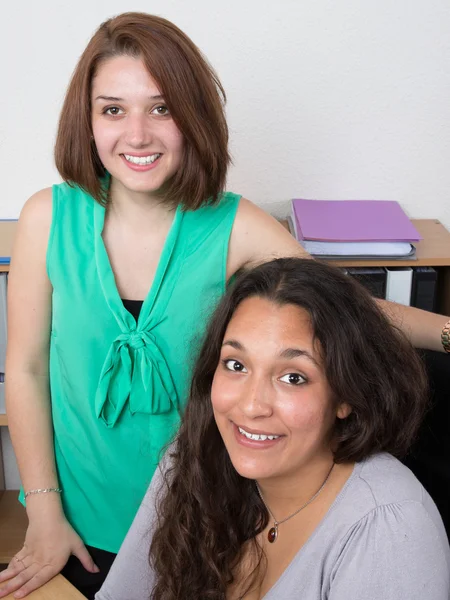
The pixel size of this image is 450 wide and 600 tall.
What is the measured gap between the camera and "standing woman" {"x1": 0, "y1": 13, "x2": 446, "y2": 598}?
1.45 meters

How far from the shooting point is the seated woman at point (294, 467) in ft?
3.76

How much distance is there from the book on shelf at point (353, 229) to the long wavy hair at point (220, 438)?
672 mm

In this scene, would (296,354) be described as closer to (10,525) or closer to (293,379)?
(293,379)

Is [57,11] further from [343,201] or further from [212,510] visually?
[212,510]

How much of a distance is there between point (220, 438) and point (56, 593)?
360 millimetres

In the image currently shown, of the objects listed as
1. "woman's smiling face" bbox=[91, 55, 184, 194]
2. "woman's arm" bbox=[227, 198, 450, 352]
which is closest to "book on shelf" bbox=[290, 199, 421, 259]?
"woman's arm" bbox=[227, 198, 450, 352]

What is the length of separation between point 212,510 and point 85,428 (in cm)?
38

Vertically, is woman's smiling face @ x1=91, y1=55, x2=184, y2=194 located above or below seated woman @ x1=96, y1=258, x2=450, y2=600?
above

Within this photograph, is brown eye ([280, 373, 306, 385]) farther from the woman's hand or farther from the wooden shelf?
the wooden shelf

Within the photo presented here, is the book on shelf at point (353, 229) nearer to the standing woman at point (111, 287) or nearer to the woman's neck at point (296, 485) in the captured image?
the standing woman at point (111, 287)

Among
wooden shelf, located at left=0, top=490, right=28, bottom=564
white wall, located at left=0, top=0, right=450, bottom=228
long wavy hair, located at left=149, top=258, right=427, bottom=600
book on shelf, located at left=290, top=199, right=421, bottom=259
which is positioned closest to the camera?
long wavy hair, located at left=149, top=258, right=427, bottom=600

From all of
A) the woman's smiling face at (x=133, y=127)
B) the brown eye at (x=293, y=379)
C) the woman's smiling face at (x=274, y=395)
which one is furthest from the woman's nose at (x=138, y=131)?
the brown eye at (x=293, y=379)

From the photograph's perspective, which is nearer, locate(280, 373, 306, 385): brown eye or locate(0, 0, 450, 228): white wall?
locate(280, 373, 306, 385): brown eye

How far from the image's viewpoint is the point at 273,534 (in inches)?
52.9
